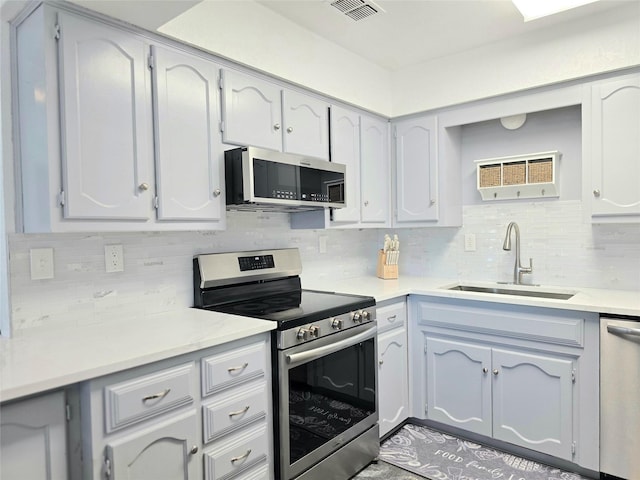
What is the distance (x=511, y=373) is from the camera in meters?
2.41

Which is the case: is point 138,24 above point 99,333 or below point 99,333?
above

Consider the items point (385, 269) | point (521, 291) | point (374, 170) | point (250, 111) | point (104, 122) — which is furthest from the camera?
point (385, 269)

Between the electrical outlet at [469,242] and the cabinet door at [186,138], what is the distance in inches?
75.9

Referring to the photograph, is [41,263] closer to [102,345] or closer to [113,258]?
[113,258]

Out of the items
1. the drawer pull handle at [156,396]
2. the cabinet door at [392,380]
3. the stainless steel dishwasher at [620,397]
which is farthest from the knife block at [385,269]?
the drawer pull handle at [156,396]

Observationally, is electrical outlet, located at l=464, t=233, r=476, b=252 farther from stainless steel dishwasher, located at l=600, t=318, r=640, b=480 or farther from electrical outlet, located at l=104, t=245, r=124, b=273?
electrical outlet, located at l=104, t=245, r=124, b=273

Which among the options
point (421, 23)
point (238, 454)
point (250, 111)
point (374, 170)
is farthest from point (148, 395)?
point (421, 23)

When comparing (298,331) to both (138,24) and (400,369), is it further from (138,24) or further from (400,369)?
(138,24)

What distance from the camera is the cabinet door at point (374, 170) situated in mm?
2984

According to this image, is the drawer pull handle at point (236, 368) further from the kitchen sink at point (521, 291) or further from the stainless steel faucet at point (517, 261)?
the stainless steel faucet at point (517, 261)

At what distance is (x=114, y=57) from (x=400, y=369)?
2.25 m

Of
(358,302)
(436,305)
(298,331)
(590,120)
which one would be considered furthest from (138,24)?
(590,120)

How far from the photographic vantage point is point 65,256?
70.2 inches

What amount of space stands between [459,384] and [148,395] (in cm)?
187
